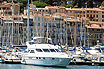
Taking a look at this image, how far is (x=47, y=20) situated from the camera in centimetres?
9531

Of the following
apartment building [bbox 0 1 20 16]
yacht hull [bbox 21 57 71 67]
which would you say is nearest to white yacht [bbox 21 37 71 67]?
yacht hull [bbox 21 57 71 67]

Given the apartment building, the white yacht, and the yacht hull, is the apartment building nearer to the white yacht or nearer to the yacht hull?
the white yacht

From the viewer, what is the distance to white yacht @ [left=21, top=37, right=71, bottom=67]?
173 ft

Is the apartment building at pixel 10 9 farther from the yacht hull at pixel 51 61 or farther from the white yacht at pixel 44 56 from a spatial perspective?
the yacht hull at pixel 51 61

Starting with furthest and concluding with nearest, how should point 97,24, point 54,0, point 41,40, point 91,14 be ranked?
point 54,0
point 91,14
point 97,24
point 41,40

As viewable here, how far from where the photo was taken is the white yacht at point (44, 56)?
52844 millimetres

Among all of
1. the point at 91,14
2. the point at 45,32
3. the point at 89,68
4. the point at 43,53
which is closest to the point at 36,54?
the point at 43,53

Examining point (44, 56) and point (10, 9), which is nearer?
point (44, 56)

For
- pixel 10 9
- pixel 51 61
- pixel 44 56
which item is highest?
pixel 44 56

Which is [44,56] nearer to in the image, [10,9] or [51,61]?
[51,61]

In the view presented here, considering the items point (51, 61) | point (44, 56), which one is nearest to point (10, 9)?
point (44, 56)

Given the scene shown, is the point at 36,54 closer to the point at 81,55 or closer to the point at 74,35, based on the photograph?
the point at 81,55

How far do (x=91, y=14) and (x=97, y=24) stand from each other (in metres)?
11.6

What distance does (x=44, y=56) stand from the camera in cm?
5319
